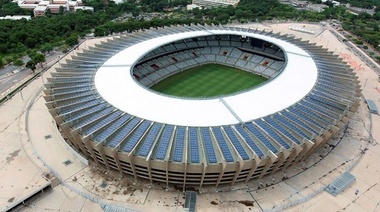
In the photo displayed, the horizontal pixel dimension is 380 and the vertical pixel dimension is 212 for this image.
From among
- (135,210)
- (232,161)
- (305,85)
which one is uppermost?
(305,85)

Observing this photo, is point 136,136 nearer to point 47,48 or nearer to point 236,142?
point 236,142

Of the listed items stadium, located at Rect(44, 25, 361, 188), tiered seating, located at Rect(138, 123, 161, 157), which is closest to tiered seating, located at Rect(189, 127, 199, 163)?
stadium, located at Rect(44, 25, 361, 188)

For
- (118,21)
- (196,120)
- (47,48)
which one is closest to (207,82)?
(196,120)

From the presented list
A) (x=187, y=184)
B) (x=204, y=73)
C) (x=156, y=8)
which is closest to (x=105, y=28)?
(x=204, y=73)

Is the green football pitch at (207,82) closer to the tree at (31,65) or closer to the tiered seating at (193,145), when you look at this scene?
the tiered seating at (193,145)

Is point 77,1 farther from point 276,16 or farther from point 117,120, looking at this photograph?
point 117,120

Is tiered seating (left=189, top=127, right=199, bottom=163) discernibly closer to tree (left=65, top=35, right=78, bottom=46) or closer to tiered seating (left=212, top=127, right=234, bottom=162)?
tiered seating (left=212, top=127, right=234, bottom=162)

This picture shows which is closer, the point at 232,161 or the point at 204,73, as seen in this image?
the point at 232,161
